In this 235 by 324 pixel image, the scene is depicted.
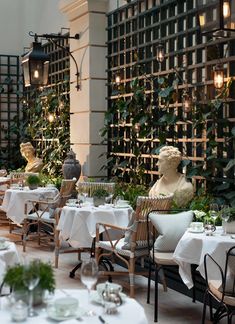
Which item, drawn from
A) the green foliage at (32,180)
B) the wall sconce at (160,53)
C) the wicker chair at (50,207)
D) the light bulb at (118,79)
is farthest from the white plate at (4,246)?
the light bulb at (118,79)

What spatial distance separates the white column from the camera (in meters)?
10.0

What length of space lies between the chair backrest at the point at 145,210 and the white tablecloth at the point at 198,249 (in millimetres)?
589

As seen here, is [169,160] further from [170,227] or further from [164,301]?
[164,301]

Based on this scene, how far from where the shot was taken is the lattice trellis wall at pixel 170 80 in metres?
7.00

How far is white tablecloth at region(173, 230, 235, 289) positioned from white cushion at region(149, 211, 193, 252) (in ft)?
1.05

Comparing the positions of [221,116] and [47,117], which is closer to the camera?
[221,116]

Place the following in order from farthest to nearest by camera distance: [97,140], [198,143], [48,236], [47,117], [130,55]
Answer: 1. [47,117]
2. [97,140]
3. [130,55]
4. [48,236]
5. [198,143]

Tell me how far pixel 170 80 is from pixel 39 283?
5.78 metres

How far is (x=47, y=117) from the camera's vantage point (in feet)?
40.4

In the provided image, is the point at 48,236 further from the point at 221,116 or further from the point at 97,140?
the point at 221,116

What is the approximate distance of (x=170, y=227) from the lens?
521 centimetres

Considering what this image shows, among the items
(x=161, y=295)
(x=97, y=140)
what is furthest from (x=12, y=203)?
(x=161, y=295)

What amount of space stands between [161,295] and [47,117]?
7.13m

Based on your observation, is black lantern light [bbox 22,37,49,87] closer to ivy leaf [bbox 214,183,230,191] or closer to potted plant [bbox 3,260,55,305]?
ivy leaf [bbox 214,183,230,191]
